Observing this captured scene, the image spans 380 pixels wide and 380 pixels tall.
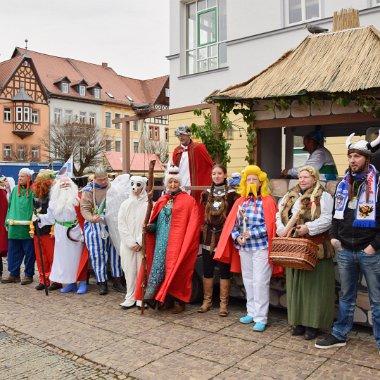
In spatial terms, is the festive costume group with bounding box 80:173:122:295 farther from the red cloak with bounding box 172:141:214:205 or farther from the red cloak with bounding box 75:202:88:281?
the red cloak with bounding box 172:141:214:205

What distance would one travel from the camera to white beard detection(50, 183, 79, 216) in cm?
705

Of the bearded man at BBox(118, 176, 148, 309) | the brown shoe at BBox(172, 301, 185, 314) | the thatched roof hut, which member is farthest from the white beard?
the thatched roof hut

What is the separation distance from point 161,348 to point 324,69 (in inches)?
139

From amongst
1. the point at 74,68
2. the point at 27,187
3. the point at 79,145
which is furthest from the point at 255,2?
the point at 74,68

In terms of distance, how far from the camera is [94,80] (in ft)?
182

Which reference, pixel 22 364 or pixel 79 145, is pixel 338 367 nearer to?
pixel 22 364

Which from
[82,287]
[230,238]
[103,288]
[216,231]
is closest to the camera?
[230,238]

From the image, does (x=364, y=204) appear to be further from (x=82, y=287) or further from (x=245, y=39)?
(x=245, y=39)

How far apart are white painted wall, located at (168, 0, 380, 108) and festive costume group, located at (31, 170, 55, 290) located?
733cm

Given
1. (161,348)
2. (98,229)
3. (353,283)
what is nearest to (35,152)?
(98,229)

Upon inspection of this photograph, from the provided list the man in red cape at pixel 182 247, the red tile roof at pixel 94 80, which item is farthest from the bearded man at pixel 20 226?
the red tile roof at pixel 94 80

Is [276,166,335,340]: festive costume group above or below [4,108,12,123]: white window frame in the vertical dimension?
below

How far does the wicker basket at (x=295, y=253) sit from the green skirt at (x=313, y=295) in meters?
0.20

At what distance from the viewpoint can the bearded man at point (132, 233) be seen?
6203 mm
